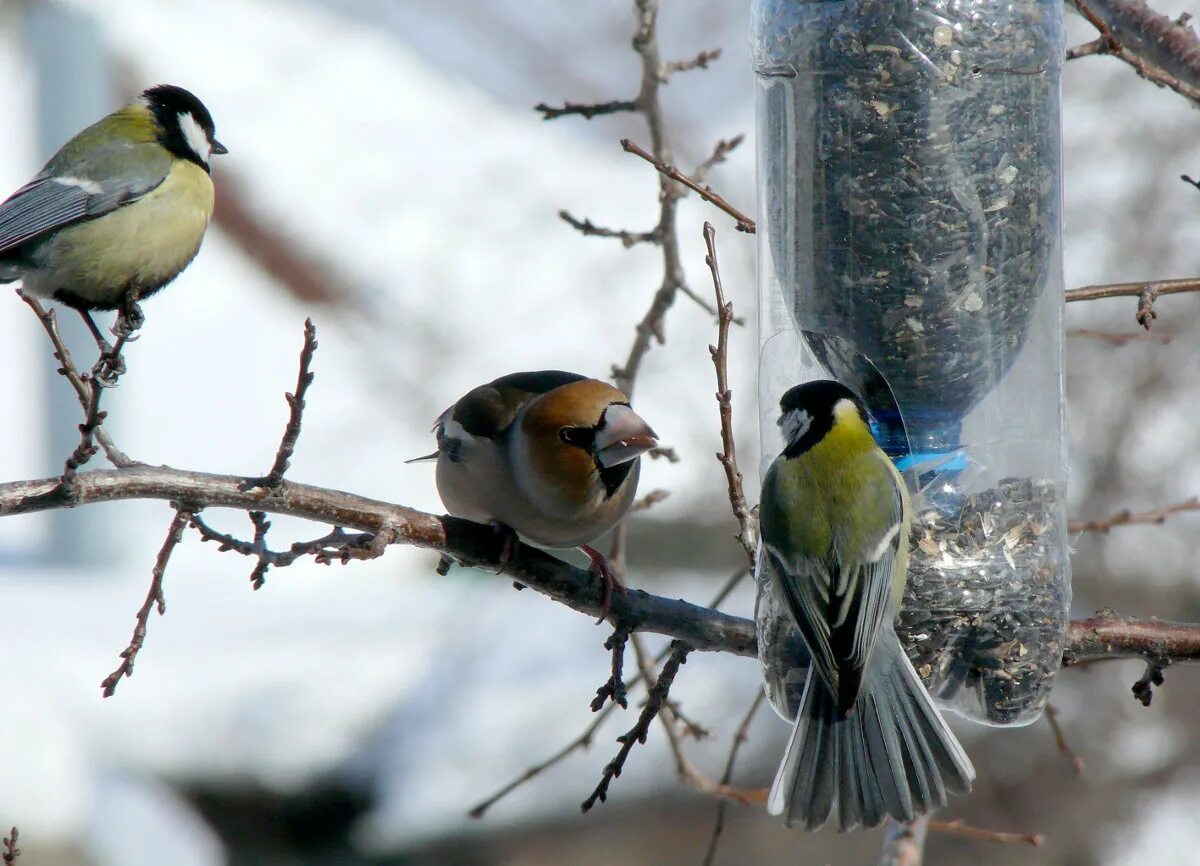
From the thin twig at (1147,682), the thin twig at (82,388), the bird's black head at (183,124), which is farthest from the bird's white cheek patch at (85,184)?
the thin twig at (1147,682)

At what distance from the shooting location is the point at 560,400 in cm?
297

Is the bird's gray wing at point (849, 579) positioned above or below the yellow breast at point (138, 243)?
below

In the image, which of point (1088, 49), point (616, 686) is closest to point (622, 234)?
point (1088, 49)

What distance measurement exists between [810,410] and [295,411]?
98 centimetres

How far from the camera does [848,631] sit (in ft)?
8.11

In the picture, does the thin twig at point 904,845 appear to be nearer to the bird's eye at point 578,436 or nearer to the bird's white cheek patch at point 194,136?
the bird's eye at point 578,436

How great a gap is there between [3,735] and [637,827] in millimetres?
3778

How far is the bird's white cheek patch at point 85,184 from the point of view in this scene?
13.5 feet

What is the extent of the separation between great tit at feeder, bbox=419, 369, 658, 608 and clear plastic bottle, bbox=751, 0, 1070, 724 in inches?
16.8

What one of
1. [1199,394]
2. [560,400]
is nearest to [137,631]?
[560,400]

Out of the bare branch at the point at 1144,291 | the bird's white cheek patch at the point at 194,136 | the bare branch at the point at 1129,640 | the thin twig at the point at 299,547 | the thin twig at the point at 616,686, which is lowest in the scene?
the thin twig at the point at 616,686

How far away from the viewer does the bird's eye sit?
2.94 meters

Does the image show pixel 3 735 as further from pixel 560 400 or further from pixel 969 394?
pixel 969 394

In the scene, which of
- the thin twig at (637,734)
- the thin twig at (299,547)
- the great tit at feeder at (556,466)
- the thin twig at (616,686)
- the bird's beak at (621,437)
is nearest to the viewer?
the thin twig at (299,547)
